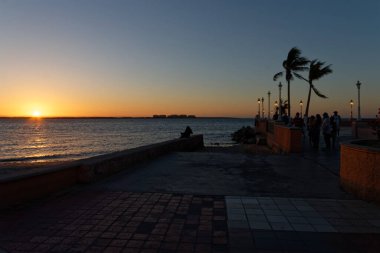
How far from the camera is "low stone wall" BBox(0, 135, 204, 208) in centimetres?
638

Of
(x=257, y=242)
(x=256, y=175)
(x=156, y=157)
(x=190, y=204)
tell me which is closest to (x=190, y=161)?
(x=156, y=157)

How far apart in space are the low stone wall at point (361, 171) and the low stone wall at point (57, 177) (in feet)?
18.9

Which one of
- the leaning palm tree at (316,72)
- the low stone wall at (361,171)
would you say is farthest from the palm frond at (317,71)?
the low stone wall at (361,171)

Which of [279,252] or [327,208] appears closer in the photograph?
[279,252]

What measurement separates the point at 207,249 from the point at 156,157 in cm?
1017

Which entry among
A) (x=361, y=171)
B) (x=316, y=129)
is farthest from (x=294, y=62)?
(x=361, y=171)

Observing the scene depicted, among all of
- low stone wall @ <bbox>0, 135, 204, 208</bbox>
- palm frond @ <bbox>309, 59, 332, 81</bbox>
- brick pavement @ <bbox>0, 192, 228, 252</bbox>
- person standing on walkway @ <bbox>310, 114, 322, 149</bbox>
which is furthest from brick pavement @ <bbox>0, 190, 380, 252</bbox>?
palm frond @ <bbox>309, 59, 332, 81</bbox>

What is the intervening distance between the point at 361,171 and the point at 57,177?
6.16 meters

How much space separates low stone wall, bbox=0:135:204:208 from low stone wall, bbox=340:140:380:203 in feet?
18.9

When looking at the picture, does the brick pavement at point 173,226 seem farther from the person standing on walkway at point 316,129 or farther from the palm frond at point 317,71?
the palm frond at point 317,71

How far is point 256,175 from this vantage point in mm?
10375

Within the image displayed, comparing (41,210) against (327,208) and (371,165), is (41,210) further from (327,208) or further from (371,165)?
(371,165)

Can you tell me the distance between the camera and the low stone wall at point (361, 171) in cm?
669

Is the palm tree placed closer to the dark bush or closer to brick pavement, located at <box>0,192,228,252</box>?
the dark bush
